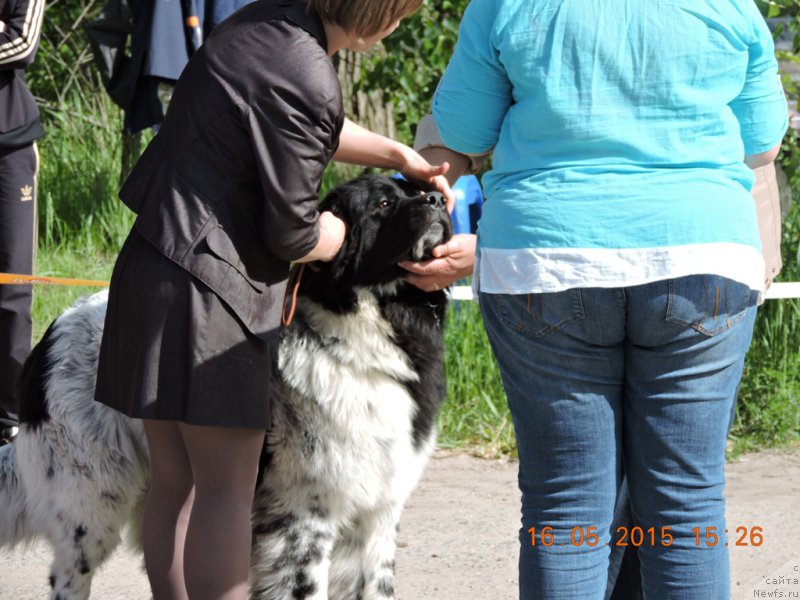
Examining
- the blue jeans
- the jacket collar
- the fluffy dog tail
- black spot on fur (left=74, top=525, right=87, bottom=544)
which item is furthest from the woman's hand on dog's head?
the fluffy dog tail

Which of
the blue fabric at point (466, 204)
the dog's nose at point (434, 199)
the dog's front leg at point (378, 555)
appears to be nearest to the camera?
the dog's nose at point (434, 199)

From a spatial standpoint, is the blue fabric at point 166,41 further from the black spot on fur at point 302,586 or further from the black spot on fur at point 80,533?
the black spot on fur at point 302,586

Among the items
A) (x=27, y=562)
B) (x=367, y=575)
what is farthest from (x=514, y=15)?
(x=27, y=562)

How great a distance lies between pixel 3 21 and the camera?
462 centimetres

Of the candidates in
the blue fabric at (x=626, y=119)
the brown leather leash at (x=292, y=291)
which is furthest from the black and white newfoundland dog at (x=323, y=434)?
the blue fabric at (x=626, y=119)

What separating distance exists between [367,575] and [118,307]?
1.28 m

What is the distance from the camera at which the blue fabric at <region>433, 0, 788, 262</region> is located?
6.59ft

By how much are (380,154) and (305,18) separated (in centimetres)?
60

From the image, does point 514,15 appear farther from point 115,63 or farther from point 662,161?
point 115,63

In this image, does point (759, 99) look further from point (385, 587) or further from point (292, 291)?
point (385, 587)

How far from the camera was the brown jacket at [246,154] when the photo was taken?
86.0 inches

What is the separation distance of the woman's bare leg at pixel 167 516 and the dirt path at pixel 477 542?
1198mm

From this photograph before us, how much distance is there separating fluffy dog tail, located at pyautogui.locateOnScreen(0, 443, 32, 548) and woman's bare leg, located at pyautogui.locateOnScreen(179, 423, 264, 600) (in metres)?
1.13

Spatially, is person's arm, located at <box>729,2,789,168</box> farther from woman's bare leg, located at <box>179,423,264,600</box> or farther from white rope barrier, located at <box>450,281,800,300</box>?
white rope barrier, located at <box>450,281,800,300</box>
